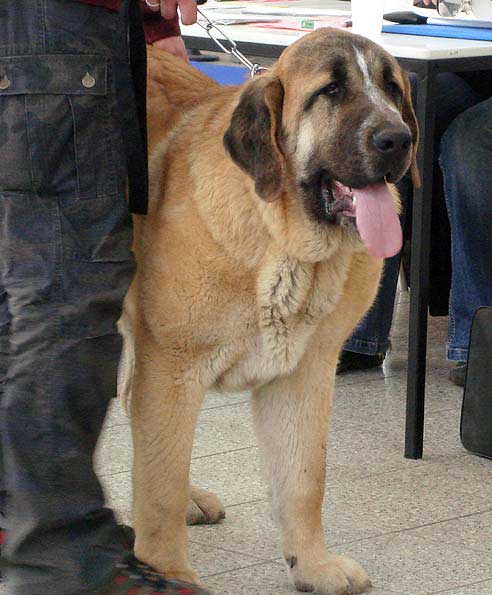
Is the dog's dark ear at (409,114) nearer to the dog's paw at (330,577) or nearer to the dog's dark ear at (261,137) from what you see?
the dog's dark ear at (261,137)

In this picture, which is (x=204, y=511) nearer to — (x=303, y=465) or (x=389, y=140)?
(x=303, y=465)

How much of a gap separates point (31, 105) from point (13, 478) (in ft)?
2.35

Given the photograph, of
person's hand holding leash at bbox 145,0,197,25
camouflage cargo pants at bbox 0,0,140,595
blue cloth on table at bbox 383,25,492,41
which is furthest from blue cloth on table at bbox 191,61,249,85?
camouflage cargo pants at bbox 0,0,140,595

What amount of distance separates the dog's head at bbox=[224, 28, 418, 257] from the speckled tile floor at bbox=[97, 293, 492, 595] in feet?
2.66

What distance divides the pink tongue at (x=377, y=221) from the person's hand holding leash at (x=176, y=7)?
57 cm

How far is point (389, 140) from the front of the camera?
2.39 metres

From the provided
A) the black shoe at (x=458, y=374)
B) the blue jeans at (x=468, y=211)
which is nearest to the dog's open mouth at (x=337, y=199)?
the blue jeans at (x=468, y=211)

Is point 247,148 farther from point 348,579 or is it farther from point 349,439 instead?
point 349,439

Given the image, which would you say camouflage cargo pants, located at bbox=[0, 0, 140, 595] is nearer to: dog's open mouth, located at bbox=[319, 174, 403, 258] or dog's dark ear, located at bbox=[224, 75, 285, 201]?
dog's dark ear, located at bbox=[224, 75, 285, 201]

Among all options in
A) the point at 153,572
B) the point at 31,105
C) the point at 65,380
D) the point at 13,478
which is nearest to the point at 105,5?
the point at 31,105

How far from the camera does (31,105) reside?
2.08 meters

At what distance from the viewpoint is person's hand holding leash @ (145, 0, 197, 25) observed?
102 inches

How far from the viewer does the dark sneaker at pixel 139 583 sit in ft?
7.18

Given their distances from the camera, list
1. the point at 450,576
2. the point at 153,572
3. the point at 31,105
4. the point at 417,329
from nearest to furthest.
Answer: the point at 31,105 → the point at 153,572 → the point at 450,576 → the point at 417,329
